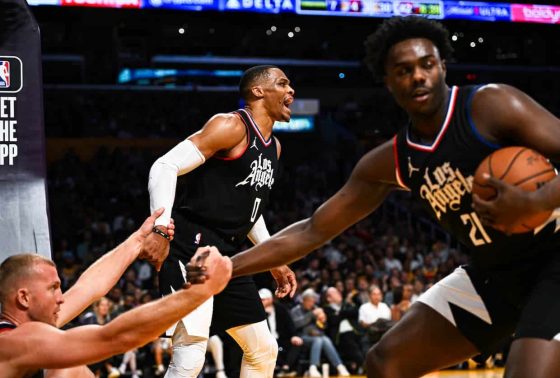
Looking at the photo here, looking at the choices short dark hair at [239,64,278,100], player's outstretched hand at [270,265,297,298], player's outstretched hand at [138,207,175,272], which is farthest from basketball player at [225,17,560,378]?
short dark hair at [239,64,278,100]

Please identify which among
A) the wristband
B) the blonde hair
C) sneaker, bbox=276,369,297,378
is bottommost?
sneaker, bbox=276,369,297,378

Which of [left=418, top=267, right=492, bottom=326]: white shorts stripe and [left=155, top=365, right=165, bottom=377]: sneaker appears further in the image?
[left=155, top=365, right=165, bottom=377]: sneaker

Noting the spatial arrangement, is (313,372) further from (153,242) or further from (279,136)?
(279,136)

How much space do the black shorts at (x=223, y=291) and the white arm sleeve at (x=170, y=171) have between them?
0.40m

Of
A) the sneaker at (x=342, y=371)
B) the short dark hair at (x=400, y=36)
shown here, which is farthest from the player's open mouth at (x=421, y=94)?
the sneaker at (x=342, y=371)

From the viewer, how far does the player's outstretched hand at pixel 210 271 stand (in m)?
3.12

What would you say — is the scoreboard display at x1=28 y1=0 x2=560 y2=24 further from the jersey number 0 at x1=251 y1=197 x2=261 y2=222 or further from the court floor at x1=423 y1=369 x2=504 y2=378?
the jersey number 0 at x1=251 y1=197 x2=261 y2=222

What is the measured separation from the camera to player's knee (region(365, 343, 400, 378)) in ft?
12.4

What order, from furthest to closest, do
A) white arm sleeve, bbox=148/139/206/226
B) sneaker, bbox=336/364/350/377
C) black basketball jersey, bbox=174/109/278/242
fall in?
sneaker, bbox=336/364/350/377 < black basketball jersey, bbox=174/109/278/242 < white arm sleeve, bbox=148/139/206/226

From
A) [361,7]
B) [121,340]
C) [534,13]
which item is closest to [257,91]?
[121,340]

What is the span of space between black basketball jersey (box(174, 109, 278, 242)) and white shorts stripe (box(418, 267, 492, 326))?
1984 millimetres

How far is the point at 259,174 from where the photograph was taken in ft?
18.4

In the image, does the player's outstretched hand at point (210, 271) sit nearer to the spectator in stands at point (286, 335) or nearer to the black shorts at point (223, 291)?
the black shorts at point (223, 291)

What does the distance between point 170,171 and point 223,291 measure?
86cm
